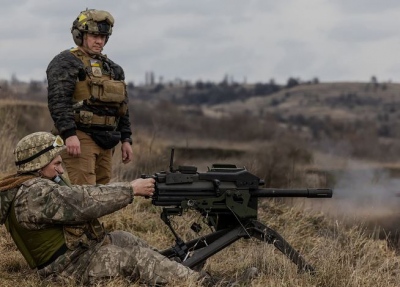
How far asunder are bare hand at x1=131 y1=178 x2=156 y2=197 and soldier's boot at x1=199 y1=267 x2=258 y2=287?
0.81m

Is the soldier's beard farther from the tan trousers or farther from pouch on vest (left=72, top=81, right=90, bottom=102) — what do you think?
the tan trousers

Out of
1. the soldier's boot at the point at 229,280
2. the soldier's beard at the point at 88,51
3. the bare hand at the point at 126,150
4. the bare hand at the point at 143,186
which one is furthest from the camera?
the bare hand at the point at 126,150

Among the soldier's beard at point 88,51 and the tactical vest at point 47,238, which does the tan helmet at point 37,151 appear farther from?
the soldier's beard at point 88,51

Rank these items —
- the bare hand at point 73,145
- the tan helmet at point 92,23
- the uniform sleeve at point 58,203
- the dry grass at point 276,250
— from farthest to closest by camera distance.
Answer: the tan helmet at point 92,23 < the bare hand at point 73,145 < the dry grass at point 276,250 < the uniform sleeve at point 58,203

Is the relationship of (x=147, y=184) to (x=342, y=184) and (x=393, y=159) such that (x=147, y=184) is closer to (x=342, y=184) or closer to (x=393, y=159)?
(x=342, y=184)

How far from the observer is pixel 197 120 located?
41938 mm

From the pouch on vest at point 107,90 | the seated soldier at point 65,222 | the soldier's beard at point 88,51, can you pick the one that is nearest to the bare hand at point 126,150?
the pouch on vest at point 107,90

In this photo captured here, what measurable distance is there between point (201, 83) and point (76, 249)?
115848 mm

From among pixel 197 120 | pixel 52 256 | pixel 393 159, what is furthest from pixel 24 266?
pixel 197 120

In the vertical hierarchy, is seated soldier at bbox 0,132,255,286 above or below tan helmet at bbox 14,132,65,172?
below

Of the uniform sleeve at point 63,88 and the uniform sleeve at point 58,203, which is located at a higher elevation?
the uniform sleeve at point 63,88

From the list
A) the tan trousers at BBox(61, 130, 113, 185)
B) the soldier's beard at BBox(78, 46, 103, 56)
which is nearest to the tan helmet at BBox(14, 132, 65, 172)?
the tan trousers at BBox(61, 130, 113, 185)

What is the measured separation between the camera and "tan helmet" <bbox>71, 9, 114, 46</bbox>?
22.1 feet

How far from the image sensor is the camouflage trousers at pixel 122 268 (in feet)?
18.7
